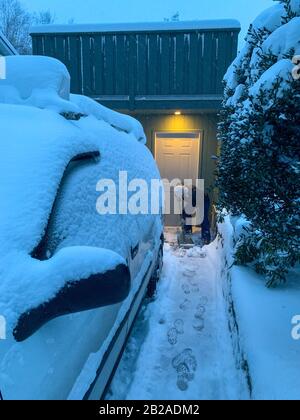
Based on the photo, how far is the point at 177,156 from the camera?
938 cm

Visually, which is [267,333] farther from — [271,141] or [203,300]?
[203,300]

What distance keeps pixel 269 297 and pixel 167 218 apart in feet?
21.5

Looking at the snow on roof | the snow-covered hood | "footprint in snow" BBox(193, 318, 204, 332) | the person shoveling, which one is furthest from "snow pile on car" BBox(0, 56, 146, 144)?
the snow on roof

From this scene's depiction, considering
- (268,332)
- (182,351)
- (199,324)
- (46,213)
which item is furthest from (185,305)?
(46,213)

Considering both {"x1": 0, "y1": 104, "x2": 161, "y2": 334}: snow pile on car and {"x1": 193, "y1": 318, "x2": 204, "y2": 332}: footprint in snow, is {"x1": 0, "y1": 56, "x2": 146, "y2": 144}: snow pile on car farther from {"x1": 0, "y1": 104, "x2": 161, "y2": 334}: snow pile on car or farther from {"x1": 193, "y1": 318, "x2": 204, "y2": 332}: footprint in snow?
{"x1": 193, "y1": 318, "x2": 204, "y2": 332}: footprint in snow

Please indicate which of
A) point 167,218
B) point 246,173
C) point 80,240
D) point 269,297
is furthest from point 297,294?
point 167,218

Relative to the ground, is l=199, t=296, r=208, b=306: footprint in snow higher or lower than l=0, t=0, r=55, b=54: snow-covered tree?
lower

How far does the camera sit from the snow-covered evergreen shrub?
2.22 m

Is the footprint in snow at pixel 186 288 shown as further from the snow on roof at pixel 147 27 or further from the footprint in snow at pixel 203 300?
the snow on roof at pixel 147 27

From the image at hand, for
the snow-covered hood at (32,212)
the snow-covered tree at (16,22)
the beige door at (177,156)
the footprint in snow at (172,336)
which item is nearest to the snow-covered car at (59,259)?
the snow-covered hood at (32,212)

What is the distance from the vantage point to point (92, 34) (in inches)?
323

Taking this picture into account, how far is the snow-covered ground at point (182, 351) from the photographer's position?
2.58 meters
